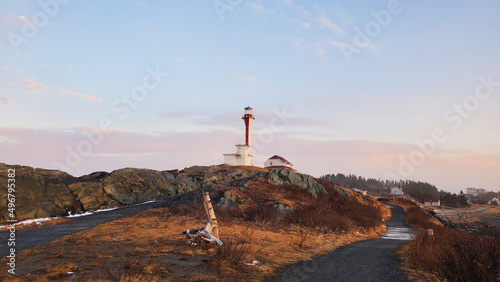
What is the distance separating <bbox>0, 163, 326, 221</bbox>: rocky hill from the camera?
2211 centimetres

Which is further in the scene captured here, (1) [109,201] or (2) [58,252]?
(1) [109,201]

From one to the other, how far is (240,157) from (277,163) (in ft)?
38.3

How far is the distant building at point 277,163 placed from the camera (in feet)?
229

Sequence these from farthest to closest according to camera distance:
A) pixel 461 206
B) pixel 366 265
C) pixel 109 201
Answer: pixel 461 206, pixel 109 201, pixel 366 265

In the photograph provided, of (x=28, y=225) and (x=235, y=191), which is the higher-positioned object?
(x=235, y=191)

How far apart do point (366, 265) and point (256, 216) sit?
28.8 feet

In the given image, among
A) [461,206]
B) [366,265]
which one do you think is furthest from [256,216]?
[461,206]

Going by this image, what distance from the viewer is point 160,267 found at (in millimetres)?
8094

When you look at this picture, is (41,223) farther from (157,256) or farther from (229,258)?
(229,258)

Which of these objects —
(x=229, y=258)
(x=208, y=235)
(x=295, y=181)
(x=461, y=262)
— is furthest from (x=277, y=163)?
(x=461, y=262)

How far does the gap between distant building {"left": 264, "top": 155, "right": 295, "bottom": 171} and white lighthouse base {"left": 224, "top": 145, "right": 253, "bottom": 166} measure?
913 centimetres

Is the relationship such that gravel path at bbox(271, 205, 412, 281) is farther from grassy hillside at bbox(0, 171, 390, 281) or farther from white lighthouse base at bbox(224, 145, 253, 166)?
white lighthouse base at bbox(224, 145, 253, 166)

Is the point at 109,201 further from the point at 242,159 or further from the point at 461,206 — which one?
the point at 461,206

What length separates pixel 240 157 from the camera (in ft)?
205
